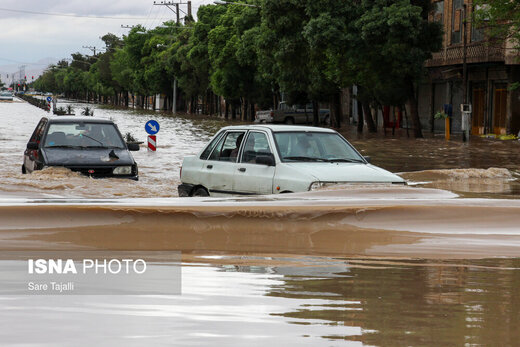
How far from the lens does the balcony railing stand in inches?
1588

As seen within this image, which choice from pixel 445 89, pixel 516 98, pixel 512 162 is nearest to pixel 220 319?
pixel 512 162

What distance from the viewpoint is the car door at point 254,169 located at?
10773 mm

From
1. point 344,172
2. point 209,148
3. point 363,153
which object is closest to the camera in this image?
point 344,172

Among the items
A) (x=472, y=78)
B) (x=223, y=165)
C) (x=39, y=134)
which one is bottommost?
(x=223, y=165)

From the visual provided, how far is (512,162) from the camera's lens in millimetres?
26219

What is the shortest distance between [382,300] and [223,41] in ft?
216

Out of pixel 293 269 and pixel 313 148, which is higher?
pixel 313 148

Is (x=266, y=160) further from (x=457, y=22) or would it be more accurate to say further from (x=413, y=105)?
(x=457, y=22)

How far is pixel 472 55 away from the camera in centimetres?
4238

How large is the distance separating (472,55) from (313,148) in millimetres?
32936

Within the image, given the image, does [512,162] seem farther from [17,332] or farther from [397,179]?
[17,332]

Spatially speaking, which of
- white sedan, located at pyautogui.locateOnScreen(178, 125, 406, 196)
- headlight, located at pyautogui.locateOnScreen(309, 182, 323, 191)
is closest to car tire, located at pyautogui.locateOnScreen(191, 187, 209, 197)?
white sedan, located at pyautogui.locateOnScreen(178, 125, 406, 196)

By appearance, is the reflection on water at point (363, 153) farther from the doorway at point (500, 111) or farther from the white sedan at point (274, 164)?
the doorway at point (500, 111)

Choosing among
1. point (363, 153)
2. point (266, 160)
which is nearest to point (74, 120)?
point (266, 160)
